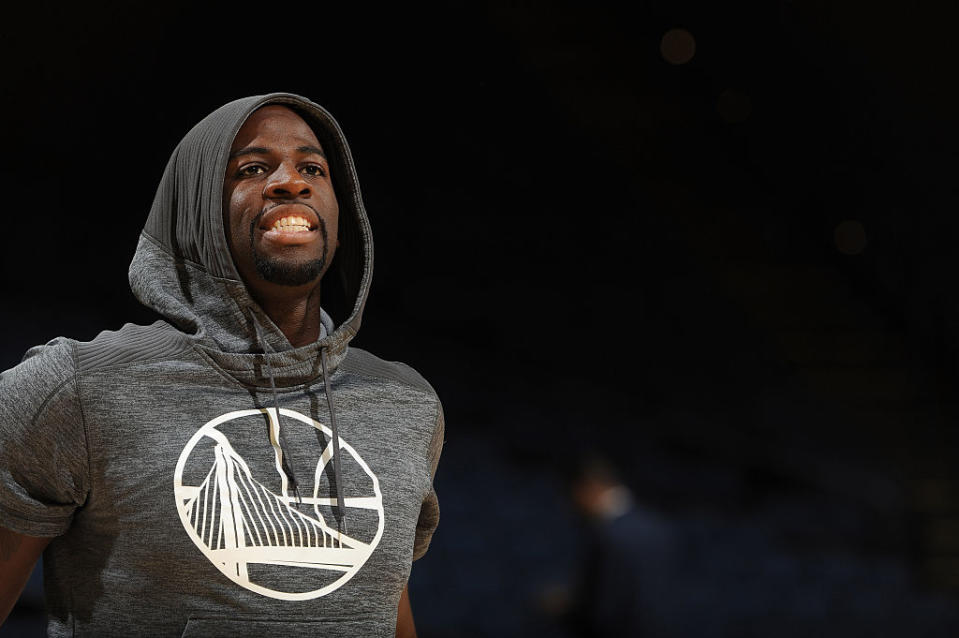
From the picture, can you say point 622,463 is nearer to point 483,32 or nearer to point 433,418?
point 483,32

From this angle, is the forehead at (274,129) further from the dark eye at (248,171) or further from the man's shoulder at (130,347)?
the man's shoulder at (130,347)

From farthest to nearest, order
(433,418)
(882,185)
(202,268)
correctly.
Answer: (882,185), (433,418), (202,268)

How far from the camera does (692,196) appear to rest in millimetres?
2445

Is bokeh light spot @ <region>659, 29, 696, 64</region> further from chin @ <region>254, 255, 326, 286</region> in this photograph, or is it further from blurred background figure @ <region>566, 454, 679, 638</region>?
chin @ <region>254, 255, 326, 286</region>

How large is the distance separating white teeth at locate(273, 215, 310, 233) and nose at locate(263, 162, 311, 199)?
25mm

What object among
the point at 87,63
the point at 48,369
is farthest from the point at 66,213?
the point at 48,369

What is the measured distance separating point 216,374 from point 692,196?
1623 mm

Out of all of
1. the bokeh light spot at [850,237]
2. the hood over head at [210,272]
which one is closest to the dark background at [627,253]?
the bokeh light spot at [850,237]

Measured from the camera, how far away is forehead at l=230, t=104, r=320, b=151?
1090mm

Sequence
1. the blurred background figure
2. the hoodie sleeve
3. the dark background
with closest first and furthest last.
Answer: the hoodie sleeve
the dark background
the blurred background figure

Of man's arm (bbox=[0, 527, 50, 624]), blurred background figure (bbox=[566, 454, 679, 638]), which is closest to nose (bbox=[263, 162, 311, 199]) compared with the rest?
man's arm (bbox=[0, 527, 50, 624])

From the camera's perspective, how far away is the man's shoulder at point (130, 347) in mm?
998

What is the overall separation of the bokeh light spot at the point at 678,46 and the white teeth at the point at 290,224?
4.86ft

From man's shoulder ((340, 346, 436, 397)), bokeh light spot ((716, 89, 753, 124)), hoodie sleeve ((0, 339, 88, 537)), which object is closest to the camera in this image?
hoodie sleeve ((0, 339, 88, 537))
